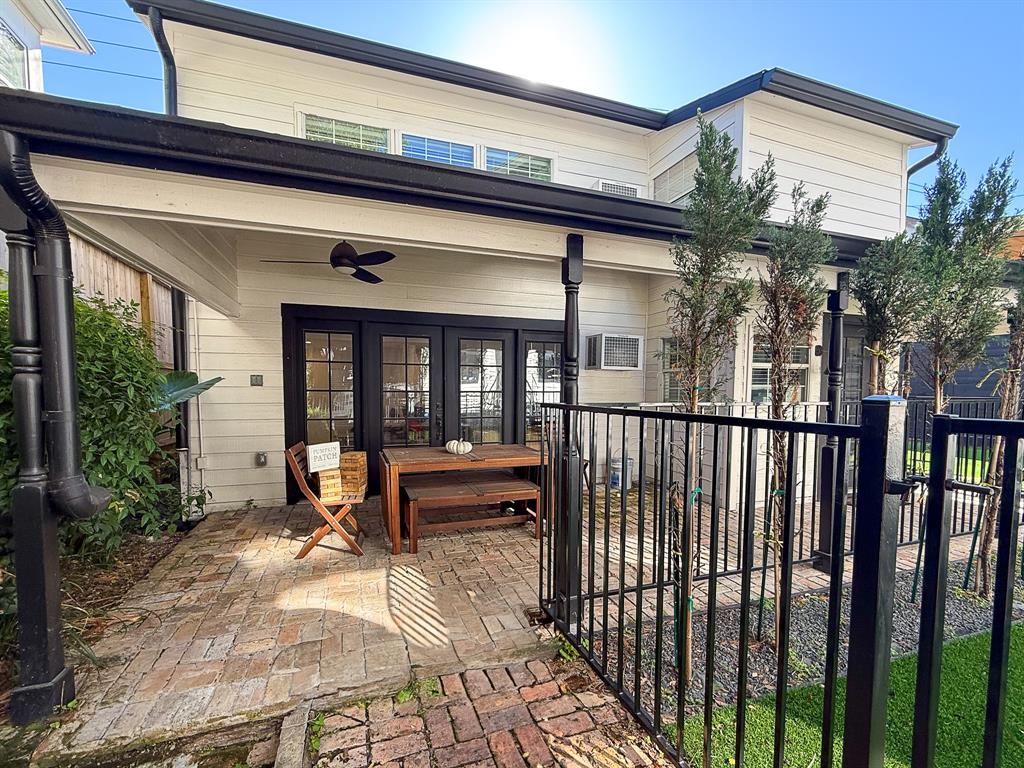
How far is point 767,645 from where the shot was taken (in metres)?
2.45

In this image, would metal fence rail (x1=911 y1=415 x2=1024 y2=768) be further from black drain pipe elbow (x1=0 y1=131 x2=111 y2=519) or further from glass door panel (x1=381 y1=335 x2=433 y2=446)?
glass door panel (x1=381 y1=335 x2=433 y2=446)

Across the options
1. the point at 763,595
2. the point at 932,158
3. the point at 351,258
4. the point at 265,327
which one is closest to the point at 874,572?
the point at 763,595

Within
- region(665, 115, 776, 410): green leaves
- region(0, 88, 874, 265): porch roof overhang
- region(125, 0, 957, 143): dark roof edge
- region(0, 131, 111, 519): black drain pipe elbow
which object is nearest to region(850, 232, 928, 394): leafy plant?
region(665, 115, 776, 410): green leaves

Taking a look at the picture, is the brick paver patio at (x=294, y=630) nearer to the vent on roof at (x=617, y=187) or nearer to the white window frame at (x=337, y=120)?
the white window frame at (x=337, y=120)

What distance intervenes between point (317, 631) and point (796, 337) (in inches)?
127

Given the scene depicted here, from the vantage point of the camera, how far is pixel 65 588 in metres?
2.62

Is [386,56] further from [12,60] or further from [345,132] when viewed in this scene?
[12,60]

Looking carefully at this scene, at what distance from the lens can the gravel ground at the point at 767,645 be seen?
207 centimetres

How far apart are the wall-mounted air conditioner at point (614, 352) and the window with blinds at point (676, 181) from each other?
5.65 feet

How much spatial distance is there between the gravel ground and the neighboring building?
8.24 meters

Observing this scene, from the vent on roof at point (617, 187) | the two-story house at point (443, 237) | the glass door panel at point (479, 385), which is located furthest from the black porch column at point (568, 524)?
the vent on roof at point (617, 187)

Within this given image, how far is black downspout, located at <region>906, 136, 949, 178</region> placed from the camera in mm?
5229

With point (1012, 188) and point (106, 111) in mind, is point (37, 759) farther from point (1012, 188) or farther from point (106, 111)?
point (1012, 188)

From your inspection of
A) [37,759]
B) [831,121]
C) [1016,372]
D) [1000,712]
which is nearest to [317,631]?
[37,759]
